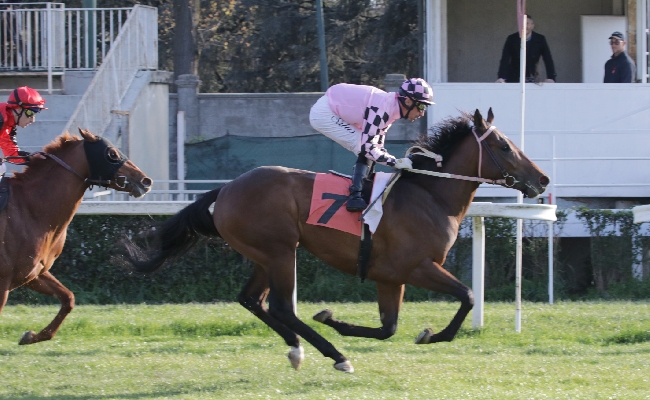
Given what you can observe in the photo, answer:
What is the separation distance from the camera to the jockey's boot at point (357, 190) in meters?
6.41

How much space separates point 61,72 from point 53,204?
7318mm

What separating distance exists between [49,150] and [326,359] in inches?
104

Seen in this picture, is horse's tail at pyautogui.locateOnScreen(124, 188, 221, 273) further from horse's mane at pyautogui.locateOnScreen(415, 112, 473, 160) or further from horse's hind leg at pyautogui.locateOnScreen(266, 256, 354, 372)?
horse's mane at pyautogui.locateOnScreen(415, 112, 473, 160)

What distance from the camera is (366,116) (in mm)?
6566

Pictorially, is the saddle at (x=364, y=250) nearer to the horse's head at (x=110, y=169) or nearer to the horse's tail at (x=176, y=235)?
the horse's tail at (x=176, y=235)

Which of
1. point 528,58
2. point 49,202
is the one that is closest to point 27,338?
point 49,202

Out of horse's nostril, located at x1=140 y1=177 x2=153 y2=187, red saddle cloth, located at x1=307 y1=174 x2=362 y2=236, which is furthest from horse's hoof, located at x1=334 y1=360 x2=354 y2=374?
horse's nostril, located at x1=140 y1=177 x2=153 y2=187

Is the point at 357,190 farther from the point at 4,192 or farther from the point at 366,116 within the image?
the point at 4,192

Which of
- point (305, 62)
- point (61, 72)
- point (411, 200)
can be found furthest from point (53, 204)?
point (305, 62)

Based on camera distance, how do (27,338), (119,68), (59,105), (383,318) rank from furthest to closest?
(59,105) < (119,68) < (27,338) < (383,318)

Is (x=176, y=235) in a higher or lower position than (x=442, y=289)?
higher

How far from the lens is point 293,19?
2552 cm

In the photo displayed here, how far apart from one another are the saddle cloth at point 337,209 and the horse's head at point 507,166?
78cm

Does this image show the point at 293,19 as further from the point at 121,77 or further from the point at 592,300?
the point at 592,300
